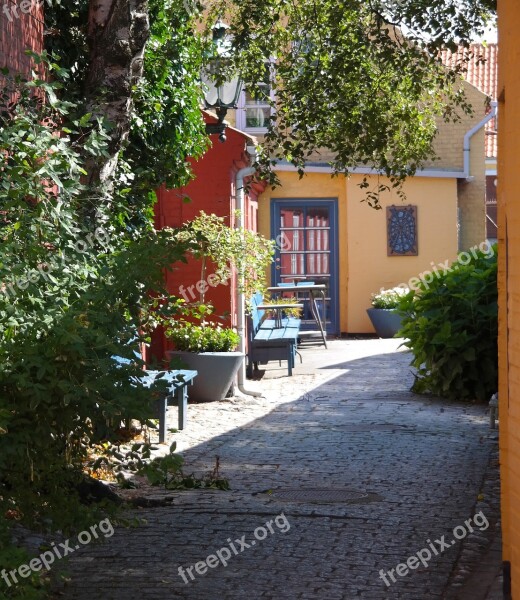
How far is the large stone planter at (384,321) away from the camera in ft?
72.3

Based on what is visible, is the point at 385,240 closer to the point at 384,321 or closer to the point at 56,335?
the point at 384,321

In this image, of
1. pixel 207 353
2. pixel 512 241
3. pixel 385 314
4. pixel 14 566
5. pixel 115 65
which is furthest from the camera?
pixel 385 314

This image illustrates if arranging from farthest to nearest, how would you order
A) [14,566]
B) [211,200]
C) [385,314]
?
[385,314]
[211,200]
[14,566]

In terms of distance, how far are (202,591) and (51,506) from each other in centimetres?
84

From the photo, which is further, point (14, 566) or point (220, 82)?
point (220, 82)

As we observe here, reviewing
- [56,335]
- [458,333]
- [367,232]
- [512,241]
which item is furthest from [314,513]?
[367,232]

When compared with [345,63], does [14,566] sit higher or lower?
lower

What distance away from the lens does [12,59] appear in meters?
7.46

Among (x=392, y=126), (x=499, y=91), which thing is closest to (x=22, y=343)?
(x=499, y=91)
